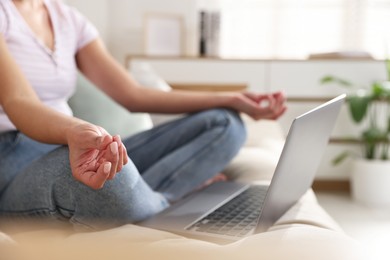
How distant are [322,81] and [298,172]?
1850 mm

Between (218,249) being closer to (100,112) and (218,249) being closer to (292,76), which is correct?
(100,112)

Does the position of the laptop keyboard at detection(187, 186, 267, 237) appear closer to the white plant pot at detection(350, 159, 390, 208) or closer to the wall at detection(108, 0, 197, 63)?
the white plant pot at detection(350, 159, 390, 208)

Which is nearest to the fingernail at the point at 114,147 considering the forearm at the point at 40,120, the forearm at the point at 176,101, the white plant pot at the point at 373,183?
the forearm at the point at 40,120

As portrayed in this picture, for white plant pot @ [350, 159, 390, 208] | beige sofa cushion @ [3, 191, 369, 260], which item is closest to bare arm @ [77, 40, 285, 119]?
beige sofa cushion @ [3, 191, 369, 260]

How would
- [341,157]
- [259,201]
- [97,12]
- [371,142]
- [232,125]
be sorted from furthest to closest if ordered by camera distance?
[97,12] < [341,157] < [371,142] < [232,125] < [259,201]

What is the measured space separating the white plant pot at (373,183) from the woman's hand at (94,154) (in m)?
2.08

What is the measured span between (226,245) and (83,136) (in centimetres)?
26

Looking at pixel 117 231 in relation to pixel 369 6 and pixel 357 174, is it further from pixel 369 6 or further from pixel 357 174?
pixel 369 6

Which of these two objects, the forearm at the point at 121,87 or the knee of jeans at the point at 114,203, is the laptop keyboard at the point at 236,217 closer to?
the knee of jeans at the point at 114,203

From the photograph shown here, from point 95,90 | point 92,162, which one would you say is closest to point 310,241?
point 92,162

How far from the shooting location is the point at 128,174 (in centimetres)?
85

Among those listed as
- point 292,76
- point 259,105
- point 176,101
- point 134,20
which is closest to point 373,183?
point 292,76

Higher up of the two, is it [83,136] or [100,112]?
[83,136]

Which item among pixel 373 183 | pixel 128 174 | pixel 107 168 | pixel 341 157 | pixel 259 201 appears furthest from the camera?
pixel 341 157
